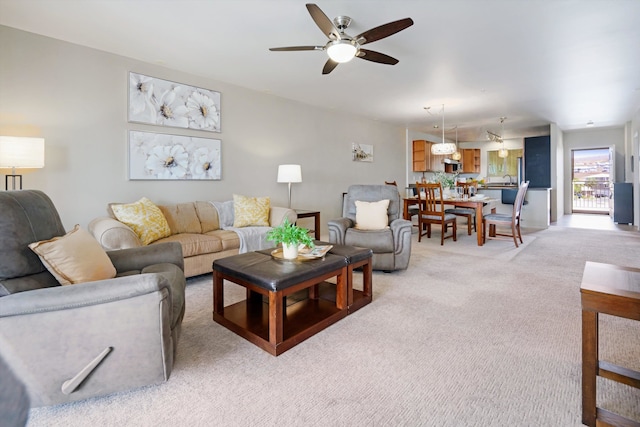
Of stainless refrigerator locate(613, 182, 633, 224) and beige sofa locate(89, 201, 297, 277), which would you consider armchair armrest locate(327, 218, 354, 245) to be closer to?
beige sofa locate(89, 201, 297, 277)

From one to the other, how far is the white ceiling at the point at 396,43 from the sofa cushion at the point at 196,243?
2015 mm

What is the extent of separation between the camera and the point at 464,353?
6.49 ft

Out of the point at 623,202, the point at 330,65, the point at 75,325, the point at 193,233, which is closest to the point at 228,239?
the point at 193,233

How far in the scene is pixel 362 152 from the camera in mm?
7184

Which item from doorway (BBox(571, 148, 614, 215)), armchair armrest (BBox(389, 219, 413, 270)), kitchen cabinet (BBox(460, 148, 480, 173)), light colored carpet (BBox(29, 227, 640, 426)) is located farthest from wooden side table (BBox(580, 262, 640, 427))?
doorway (BBox(571, 148, 614, 215))

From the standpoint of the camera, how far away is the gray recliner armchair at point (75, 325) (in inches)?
54.4

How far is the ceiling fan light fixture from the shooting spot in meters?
2.76

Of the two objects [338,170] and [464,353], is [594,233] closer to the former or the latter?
[338,170]

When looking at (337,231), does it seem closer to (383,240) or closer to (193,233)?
(383,240)

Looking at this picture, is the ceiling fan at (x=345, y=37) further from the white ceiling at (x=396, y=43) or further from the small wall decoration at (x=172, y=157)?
the small wall decoration at (x=172, y=157)

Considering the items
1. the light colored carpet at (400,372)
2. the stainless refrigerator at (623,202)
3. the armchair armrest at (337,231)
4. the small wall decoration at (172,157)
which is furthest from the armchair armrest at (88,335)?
the stainless refrigerator at (623,202)

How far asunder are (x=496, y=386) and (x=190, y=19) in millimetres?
3521

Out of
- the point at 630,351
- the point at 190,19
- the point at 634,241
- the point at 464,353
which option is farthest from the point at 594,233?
the point at 190,19

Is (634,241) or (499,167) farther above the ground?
(499,167)
